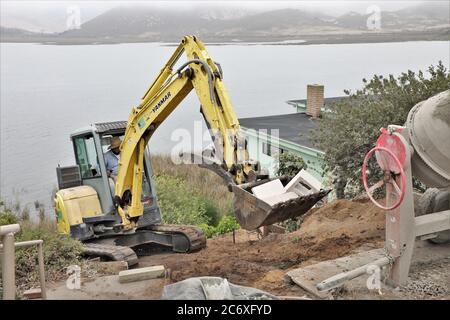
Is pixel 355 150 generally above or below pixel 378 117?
below

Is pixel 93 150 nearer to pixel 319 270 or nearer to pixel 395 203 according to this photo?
pixel 319 270

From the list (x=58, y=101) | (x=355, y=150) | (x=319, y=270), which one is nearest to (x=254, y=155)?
(x=355, y=150)

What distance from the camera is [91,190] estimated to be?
11242 millimetres

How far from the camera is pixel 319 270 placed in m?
7.20

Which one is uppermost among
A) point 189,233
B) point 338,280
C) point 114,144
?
point 114,144

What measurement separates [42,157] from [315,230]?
27.3 meters

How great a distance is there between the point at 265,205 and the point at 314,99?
1985 cm

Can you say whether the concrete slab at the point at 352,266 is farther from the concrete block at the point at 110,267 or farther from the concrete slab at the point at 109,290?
the concrete block at the point at 110,267

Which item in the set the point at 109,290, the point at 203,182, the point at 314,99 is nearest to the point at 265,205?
the point at 109,290

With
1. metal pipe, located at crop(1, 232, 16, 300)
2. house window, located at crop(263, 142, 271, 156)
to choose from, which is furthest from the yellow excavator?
house window, located at crop(263, 142, 271, 156)

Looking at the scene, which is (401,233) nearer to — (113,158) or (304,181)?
(304,181)

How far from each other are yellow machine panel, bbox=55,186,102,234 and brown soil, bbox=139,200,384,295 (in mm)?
1509

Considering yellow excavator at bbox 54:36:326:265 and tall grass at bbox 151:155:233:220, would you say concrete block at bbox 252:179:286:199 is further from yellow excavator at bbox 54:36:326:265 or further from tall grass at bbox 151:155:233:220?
tall grass at bbox 151:155:233:220
